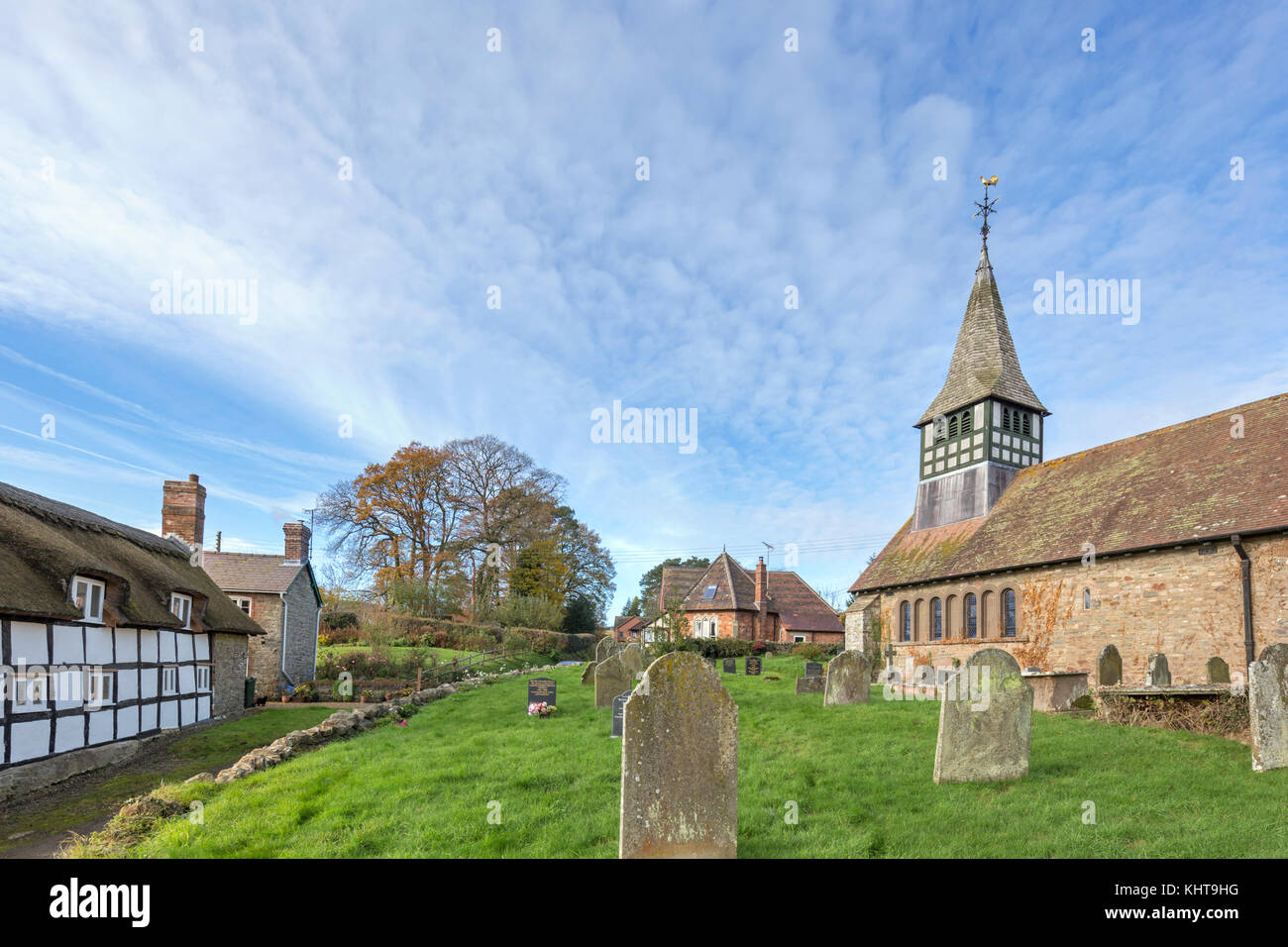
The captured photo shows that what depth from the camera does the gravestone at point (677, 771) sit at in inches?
214

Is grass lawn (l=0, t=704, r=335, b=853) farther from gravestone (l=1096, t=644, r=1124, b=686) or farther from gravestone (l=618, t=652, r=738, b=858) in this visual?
gravestone (l=1096, t=644, r=1124, b=686)

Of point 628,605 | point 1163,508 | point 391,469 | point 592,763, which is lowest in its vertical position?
point 628,605

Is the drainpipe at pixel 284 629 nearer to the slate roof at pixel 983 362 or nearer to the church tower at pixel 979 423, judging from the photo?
the church tower at pixel 979 423

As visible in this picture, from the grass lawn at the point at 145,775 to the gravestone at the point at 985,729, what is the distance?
1123 cm

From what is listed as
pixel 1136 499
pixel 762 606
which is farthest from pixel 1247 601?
pixel 762 606

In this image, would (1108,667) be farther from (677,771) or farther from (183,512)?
(183,512)

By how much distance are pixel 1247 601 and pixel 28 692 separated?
74.1 ft

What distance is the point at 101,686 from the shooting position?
45.9 feet

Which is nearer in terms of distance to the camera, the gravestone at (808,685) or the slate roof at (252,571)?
the gravestone at (808,685)

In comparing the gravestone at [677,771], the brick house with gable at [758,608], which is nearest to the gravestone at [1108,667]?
the gravestone at [677,771]
